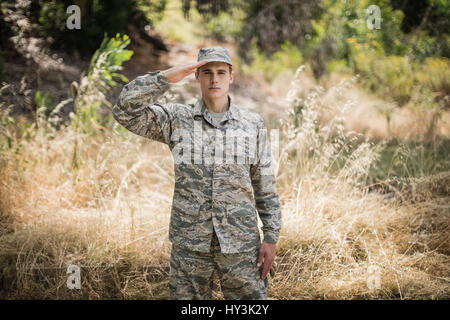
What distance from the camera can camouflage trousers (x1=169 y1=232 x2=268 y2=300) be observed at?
1.92 metres

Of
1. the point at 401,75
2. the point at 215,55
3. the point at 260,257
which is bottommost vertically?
the point at 260,257

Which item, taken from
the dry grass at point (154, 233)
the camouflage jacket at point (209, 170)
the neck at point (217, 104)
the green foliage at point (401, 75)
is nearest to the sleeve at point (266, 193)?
the camouflage jacket at point (209, 170)

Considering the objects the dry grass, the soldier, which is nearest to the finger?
the soldier

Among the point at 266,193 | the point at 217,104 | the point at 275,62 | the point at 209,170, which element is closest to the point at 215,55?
the point at 217,104

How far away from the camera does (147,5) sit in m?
7.45

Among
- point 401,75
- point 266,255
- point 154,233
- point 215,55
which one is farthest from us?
point 401,75

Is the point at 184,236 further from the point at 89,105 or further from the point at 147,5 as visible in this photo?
the point at 147,5

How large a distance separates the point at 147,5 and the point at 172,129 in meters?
6.38

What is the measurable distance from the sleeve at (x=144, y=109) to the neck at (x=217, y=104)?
21cm

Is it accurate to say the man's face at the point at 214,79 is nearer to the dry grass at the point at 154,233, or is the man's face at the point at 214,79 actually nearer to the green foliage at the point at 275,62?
the dry grass at the point at 154,233

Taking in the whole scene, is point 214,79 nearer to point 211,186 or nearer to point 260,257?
point 211,186

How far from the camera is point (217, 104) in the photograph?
199 cm

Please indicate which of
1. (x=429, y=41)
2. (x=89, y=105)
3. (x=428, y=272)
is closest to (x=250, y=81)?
(x=429, y=41)

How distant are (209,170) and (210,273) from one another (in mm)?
562
